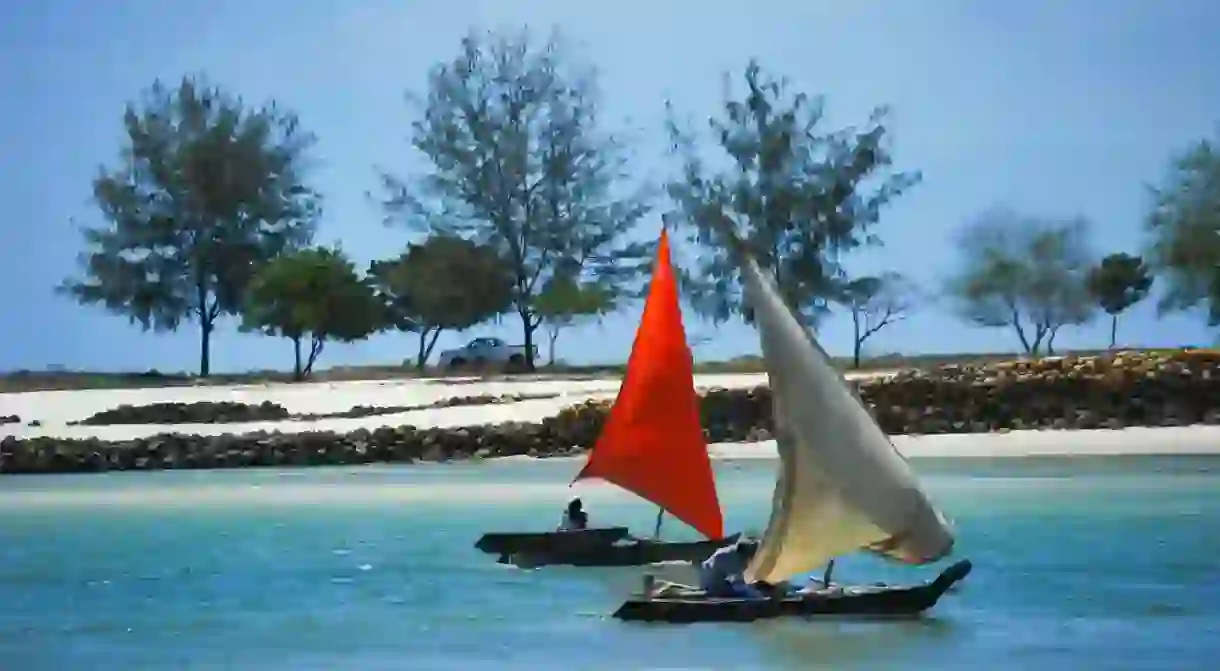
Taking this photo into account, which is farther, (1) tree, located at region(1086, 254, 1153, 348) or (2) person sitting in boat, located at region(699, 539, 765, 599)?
(1) tree, located at region(1086, 254, 1153, 348)

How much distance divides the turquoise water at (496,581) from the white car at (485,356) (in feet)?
51.6

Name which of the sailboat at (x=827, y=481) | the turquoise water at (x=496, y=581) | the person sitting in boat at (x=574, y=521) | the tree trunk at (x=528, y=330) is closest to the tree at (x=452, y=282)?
the tree trunk at (x=528, y=330)

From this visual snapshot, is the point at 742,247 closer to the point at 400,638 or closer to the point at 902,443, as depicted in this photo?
the point at 400,638

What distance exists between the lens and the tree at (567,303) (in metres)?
56.2

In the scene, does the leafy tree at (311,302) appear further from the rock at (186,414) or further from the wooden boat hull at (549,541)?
the wooden boat hull at (549,541)

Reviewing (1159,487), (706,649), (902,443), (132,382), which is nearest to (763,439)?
(902,443)

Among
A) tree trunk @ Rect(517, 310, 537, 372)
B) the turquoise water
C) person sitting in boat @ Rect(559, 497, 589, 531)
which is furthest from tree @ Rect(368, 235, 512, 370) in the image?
person sitting in boat @ Rect(559, 497, 589, 531)

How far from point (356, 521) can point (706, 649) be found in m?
13.6

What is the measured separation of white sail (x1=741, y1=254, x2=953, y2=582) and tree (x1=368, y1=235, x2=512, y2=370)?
3599 centimetres

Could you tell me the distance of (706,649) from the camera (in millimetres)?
19953

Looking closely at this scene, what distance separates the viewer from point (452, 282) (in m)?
57.9

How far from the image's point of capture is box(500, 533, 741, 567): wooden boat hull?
26.5 m

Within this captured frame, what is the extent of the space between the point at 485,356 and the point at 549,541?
29.8 metres

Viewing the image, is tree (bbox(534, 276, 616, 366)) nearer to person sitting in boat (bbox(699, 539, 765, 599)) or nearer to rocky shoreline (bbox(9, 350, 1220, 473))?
rocky shoreline (bbox(9, 350, 1220, 473))
